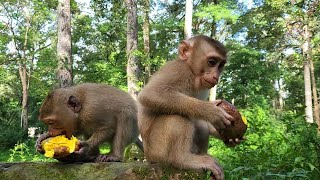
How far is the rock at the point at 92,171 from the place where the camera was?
386 cm

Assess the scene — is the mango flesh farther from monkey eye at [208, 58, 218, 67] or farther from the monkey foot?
monkey eye at [208, 58, 218, 67]

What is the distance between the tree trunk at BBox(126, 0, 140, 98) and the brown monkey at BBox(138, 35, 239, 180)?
10.6m

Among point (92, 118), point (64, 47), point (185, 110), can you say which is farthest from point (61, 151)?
point (64, 47)

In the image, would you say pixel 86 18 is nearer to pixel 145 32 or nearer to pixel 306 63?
pixel 145 32

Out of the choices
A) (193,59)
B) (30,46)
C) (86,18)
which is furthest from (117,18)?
(30,46)

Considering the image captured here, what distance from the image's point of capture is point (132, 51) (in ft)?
49.4

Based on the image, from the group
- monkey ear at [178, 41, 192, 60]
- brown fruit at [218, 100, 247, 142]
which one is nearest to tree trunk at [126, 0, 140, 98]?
monkey ear at [178, 41, 192, 60]

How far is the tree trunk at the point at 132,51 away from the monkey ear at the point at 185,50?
34.1ft

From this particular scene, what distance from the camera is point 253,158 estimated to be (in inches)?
248

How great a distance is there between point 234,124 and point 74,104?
7.22 feet

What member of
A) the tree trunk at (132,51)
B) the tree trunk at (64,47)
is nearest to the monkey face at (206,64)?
the tree trunk at (64,47)

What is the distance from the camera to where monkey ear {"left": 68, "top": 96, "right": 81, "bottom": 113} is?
5262mm

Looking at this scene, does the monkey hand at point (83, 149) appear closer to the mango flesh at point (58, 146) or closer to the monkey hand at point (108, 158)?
the mango flesh at point (58, 146)

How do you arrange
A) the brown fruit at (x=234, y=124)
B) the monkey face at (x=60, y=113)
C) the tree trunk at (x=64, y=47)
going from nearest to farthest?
the brown fruit at (x=234, y=124)
the monkey face at (x=60, y=113)
the tree trunk at (x=64, y=47)
